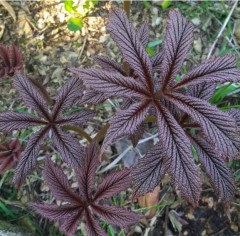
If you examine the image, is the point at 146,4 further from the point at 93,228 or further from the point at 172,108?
the point at 93,228

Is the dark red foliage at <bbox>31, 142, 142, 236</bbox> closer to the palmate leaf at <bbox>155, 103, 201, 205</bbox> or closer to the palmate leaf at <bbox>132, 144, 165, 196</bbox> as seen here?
the palmate leaf at <bbox>132, 144, 165, 196</bbox>

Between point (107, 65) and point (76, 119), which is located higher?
point (107, 65)

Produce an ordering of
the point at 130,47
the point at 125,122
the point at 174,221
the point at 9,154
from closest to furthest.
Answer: the point at 125,122
the point at 130,47
the point at 9,154
the point at 174,221

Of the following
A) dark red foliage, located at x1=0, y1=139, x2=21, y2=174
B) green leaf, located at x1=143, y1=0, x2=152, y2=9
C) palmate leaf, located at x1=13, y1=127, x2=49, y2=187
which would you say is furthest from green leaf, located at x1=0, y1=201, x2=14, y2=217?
green leaf, located at x1=143, y1=0, x2=152, y2=9

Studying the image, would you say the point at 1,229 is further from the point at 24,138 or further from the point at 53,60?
the point at 53,60

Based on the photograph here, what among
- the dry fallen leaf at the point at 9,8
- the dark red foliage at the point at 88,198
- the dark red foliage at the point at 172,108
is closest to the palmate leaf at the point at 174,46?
the dark red foliage at the point at 172,108

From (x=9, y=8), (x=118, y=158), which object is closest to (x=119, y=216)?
(x=118, y=158)
